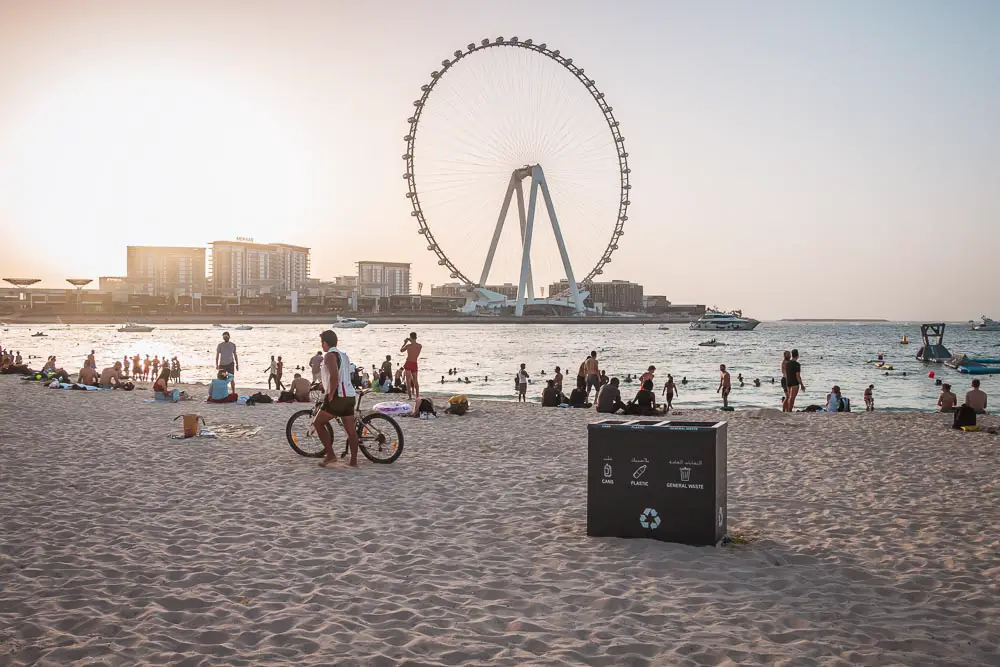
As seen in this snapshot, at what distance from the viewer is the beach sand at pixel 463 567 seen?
4.38 m

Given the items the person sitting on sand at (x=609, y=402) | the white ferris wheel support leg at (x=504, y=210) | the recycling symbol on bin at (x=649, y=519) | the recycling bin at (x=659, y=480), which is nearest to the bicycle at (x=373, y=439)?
the recycling bin at (x=659, y=480)

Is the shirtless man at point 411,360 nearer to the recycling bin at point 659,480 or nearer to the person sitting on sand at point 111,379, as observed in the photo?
the person sitting on sand at point 111,379

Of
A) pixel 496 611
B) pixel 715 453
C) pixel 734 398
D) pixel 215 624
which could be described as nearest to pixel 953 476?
pixel 715 453

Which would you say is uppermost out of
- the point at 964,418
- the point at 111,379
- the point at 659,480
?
the point at 659,480

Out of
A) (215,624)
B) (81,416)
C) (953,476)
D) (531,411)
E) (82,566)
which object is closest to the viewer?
(215,624)

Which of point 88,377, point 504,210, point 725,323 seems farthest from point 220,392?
point 725,323

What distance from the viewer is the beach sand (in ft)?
14.4

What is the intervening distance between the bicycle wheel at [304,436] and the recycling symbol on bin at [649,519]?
5.35m

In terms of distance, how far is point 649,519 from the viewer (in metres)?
6.36

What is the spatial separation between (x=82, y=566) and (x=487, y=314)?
155829mm

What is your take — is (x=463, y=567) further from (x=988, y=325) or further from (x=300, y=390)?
(x=988, y=325)

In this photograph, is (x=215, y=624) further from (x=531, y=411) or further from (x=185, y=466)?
(x=531, y=411)

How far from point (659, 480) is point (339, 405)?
4.50 m

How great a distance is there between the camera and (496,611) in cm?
493
